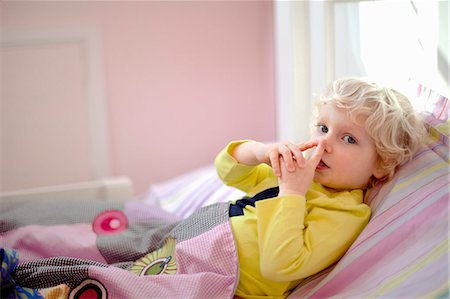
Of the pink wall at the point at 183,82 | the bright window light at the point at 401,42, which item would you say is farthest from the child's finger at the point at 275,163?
the pink wall at the point at 183,82

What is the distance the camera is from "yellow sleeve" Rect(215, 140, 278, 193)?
3.57 feet

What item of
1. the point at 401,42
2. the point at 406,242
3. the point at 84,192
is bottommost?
the point at 84,192

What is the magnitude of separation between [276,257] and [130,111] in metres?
1.59

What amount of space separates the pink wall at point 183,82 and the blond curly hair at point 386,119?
1.36 m

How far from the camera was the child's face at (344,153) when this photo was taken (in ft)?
3.07

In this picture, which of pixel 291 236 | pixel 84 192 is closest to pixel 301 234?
pixel 291 236

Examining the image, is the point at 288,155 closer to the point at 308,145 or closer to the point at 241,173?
the point at 308,145

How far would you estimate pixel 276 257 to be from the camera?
84cm

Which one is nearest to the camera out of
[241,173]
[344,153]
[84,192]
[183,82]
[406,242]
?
[406,242]

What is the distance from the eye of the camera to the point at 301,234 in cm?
86

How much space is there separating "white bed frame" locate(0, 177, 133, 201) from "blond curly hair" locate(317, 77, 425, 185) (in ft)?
3.21

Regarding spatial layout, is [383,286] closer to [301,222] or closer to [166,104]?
[301,222]

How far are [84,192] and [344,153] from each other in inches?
40.5

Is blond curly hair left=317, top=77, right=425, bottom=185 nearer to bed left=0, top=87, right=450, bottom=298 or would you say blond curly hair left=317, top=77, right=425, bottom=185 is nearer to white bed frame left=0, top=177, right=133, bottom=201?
bed left=0, top=87, right=450, bottom=298
